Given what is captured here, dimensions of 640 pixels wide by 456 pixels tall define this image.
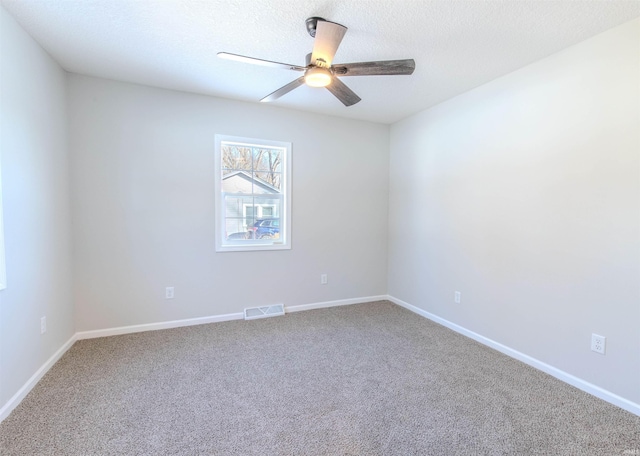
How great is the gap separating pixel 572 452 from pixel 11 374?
3.29m

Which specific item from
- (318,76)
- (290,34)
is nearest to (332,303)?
(318,76)

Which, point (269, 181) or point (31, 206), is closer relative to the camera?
point (31, 206)

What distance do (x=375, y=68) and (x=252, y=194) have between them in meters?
2.14

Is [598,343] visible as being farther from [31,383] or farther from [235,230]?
[31,383]

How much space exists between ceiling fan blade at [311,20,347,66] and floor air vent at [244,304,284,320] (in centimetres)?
270

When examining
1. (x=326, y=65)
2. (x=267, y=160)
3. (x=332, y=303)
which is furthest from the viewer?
(x=332, y=303)

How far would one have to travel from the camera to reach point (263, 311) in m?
3.53

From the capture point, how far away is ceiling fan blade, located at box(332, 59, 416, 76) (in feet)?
6.01

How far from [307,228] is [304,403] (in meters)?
2.17

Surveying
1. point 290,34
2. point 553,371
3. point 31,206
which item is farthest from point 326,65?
point 553,371

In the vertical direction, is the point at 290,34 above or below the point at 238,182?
above

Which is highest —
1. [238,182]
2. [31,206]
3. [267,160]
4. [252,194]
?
[267,160]

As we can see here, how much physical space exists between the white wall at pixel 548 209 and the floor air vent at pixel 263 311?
5.91ft

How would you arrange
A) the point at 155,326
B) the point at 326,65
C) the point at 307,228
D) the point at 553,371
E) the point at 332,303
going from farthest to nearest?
the point at 332,303
the point at 307,228
the point at 155,326
the point at 553,371
the point at 326,65
